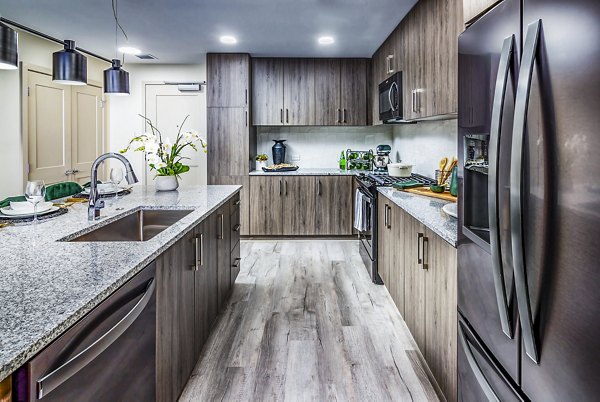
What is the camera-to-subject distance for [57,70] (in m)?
2.32

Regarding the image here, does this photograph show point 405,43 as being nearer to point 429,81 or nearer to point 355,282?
point 429,81

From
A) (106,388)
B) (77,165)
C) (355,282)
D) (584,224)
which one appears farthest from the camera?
(77,165)

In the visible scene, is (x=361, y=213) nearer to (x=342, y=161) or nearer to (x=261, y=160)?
(x=342, y=161)

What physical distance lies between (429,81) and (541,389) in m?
2.52

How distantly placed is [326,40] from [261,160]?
193 cm

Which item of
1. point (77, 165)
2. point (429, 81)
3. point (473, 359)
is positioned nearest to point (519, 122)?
point (473, 359)

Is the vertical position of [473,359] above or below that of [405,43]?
below

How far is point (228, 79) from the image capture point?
5.40 meters

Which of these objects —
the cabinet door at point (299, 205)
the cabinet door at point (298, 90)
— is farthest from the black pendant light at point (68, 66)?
the cabinet door at point (298, 90)

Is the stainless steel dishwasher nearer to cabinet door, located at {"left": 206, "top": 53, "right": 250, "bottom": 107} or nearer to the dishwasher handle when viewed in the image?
the dishwasher handle

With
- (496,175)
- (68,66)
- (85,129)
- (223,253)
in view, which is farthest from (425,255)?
(85,129)

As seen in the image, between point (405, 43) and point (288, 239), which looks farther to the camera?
point (288, 239)

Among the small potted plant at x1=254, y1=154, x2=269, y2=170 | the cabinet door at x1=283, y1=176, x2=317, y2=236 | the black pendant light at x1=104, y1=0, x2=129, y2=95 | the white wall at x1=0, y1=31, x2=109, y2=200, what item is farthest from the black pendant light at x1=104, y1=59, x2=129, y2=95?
the small potted plant at x1=254, y1=154, x2=269, y2=170

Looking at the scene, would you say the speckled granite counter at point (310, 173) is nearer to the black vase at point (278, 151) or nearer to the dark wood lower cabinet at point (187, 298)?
Result: the black vase at point (278, 151)
